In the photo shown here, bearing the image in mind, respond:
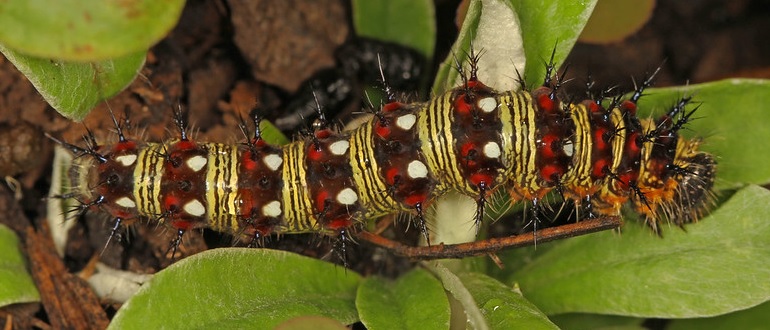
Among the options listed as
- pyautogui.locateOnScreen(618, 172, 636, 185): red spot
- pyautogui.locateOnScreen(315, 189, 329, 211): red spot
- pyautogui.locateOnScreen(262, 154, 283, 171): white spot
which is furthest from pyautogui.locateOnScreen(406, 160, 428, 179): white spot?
pyautogui.locateOnScreen(618, 172, 636, 185): red spot

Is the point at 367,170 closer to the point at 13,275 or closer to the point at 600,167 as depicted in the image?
the point at 600,167

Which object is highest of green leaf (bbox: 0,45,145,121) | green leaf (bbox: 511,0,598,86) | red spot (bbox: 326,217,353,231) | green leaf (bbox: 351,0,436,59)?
green leaf (bbox: 351,0,436,59)

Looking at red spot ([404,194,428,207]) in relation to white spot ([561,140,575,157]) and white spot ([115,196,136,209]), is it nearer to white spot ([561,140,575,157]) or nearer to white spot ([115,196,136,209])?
white spot ([561,140,575,157])

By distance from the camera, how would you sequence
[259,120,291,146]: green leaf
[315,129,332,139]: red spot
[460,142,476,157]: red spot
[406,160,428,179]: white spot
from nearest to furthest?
[460,142,476,157]: red spot
[406,160,428,179]: white spot
[315,129,332,139]: red spot
[259,120,291,146]: green leaf

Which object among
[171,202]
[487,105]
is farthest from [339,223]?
[487,105]

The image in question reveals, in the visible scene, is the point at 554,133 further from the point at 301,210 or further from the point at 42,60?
the point at 42,60

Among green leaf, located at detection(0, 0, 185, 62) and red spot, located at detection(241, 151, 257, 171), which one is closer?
green leaf, located at detection(0, 0, 185, 62)
